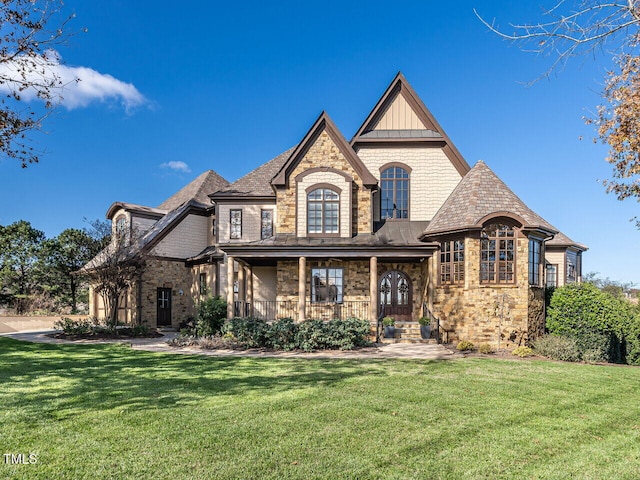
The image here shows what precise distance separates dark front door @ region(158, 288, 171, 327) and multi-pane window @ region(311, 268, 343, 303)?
893cm

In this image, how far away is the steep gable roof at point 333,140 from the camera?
17.8 metres

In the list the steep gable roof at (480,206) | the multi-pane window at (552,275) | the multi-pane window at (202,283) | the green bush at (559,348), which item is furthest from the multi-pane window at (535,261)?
the multi-pane window at (202,283)

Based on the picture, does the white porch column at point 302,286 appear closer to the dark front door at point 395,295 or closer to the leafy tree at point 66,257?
the dark front door at point 395,295

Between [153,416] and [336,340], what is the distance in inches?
330

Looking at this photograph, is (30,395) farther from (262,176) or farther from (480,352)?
(262,176)

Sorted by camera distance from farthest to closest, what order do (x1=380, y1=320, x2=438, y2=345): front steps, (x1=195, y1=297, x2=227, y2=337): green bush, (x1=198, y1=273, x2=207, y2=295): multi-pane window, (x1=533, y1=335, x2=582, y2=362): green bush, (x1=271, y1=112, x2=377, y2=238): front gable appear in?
(x1=198, y1=273, x2=207, y2=295): multi-pane window → (x1=271, y1=112, x2=377, y2=238): front gable → (x1=195, y1=297, x2=227, y2=337): green bush → (x1=380, y1=320, x2=438, y2=345): front steps → (x1=533, y1=335, x2=582, y2=362): green bush

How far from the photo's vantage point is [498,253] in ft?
49.9

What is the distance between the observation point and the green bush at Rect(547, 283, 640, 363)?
13.5 metres

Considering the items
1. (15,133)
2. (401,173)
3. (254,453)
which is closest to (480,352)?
(401,173)

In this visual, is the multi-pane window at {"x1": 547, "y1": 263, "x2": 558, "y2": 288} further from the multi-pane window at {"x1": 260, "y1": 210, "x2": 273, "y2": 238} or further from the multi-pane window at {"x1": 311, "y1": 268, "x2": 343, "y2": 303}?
the multi-pane window at {"x1": 260, "y1": 210, "x2": 273, "y2": 238}

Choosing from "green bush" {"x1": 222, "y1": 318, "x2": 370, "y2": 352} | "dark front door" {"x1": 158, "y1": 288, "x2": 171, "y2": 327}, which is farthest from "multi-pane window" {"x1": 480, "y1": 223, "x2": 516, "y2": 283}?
"dark front door" {"x1": 158, "y1": 288, "x2": 171, "y2": 327}

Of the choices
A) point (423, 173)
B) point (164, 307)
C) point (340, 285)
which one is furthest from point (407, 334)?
point (164, 307)

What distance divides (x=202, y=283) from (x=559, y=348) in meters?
16.3

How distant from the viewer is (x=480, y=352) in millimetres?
13789
